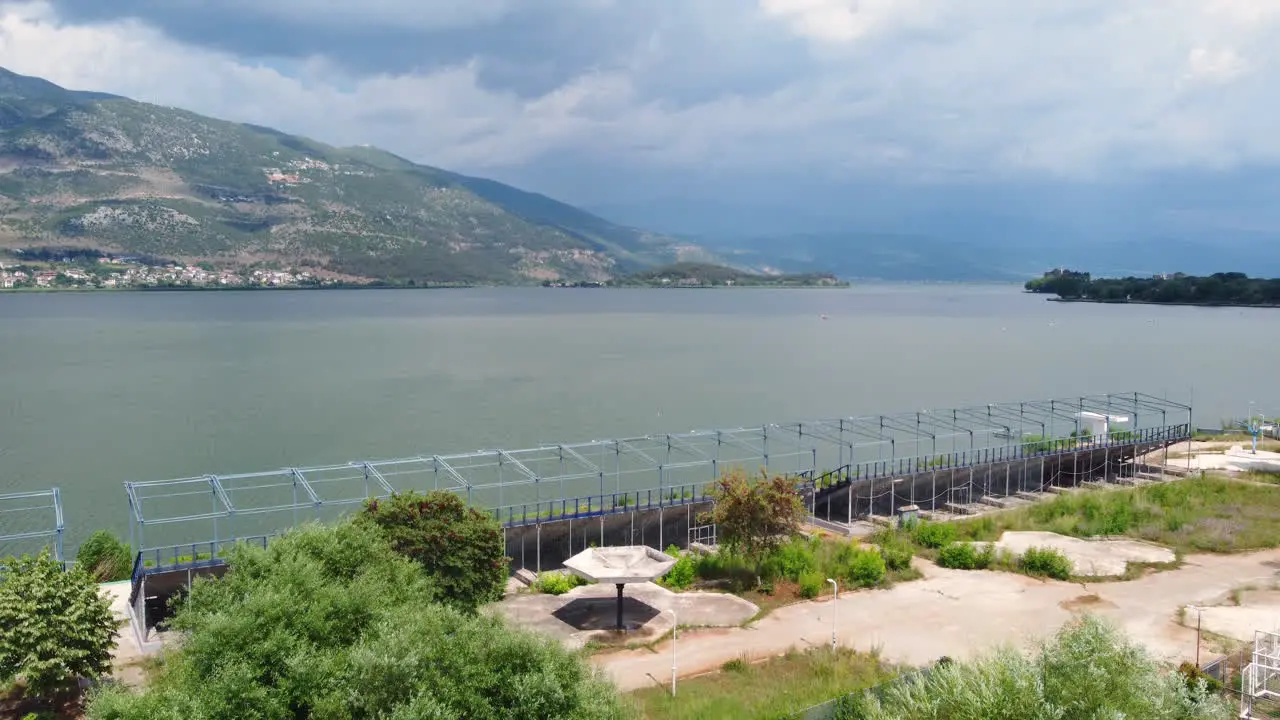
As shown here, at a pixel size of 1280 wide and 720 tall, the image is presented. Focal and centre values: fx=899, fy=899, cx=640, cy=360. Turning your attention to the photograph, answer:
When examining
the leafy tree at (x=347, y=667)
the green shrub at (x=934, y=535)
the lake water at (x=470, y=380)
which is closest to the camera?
the leafy tree at (x=347, y=667)

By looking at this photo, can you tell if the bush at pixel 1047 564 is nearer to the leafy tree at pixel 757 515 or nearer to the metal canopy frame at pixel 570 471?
the leafy tree at pixel 757 515

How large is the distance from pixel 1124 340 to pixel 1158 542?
9947 centimetres

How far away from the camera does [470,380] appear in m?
76.9

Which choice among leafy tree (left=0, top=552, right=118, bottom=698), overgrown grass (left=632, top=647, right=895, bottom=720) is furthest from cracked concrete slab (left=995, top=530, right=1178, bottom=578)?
leafy tree (left=0, top=552, right=118, bottom=698)

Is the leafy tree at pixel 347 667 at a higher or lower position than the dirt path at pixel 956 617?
higher

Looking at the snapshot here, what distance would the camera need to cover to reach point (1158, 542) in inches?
1247

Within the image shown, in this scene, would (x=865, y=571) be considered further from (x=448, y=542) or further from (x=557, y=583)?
(x=448, y=542)

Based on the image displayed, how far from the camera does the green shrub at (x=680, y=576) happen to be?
2695 centimetres

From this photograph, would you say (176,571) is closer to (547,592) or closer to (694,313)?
(547,592)

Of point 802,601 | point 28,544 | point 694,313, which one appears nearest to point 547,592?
point 802,601

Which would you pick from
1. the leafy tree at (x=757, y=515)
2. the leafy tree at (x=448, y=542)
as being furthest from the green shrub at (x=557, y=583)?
the leafy tree at (x=757, y=515)

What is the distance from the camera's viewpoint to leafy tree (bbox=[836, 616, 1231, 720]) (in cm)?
1288

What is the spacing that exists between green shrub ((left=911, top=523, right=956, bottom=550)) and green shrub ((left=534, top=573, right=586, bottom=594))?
1211cm

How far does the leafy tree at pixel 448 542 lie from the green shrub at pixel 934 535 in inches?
597
